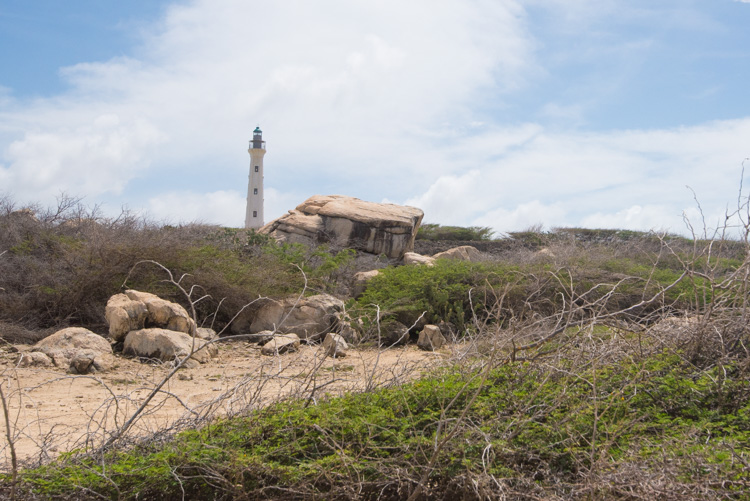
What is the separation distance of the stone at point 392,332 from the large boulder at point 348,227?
7.16m

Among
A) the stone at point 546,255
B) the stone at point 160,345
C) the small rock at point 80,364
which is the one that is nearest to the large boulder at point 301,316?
the stone at point 160,345

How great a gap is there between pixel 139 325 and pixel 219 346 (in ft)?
4.04

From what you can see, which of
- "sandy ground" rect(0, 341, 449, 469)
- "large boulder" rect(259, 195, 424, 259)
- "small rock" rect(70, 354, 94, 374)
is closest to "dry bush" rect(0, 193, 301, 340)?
"sandy ground" rect(0, 341, 449, 469)

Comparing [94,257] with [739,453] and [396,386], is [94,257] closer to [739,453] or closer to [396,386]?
[396,386]

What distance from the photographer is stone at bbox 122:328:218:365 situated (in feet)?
27.0

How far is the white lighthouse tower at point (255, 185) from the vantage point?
1368 inches

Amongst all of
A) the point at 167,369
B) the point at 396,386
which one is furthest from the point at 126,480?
the point at 167,369

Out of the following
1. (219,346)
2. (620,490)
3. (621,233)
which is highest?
(621,233)

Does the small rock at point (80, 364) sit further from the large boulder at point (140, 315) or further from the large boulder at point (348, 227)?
the large boulder at point (348, 227)

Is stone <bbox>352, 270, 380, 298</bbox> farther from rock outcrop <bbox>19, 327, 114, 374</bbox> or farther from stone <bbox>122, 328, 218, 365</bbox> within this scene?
rock outcrop <bbox>19, 327, 114, 374</bbox>

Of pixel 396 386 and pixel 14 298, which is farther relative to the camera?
pixel 14 298

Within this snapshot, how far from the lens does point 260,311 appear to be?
10797 mm

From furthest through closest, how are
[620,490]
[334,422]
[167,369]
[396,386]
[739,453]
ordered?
[167,369], [396,386], [334,422], [739,453], [620,490]

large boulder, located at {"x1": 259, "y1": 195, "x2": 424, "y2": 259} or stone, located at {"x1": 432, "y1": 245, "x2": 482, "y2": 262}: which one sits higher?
large boulder, located at {"x1": 259, "y1": 195, "x2": 424, "y2": 259}
